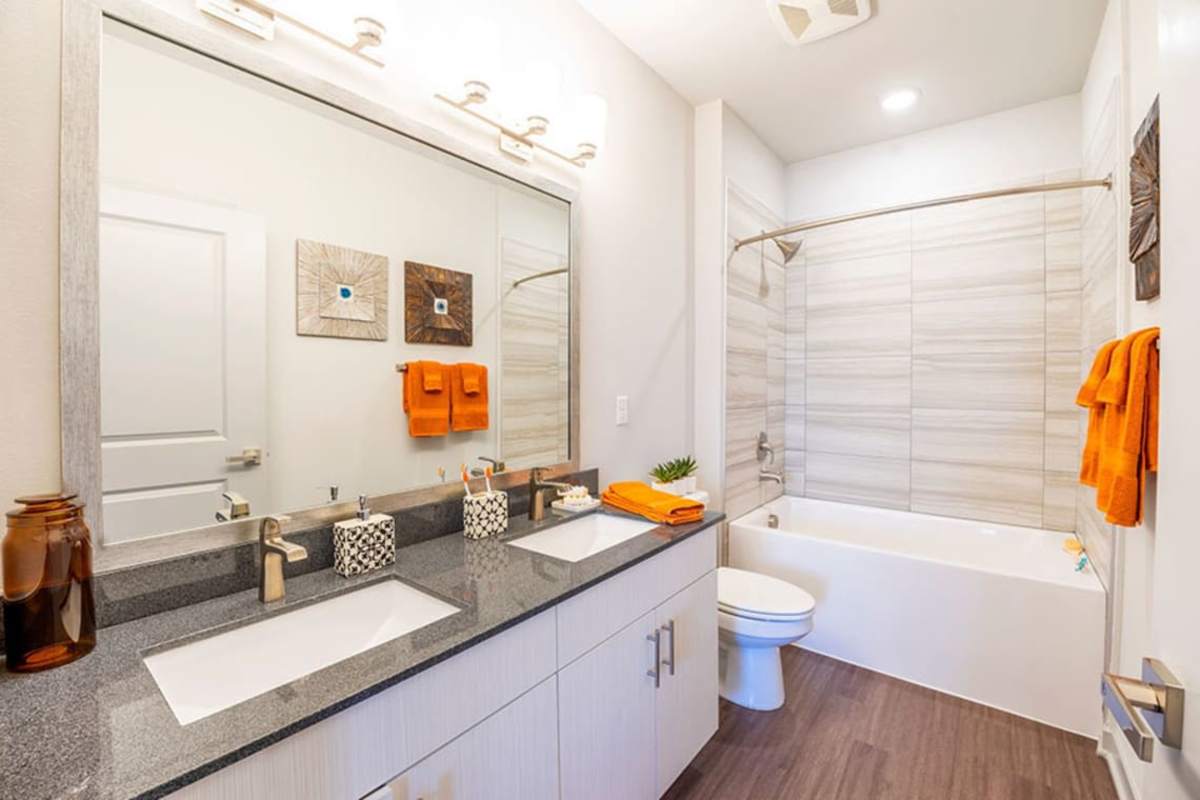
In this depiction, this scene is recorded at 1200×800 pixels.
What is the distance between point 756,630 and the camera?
197 centimetres

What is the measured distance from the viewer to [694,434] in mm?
2709

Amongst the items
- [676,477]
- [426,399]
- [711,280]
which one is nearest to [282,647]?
[426,399]

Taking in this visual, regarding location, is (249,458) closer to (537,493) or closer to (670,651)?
(537,493)

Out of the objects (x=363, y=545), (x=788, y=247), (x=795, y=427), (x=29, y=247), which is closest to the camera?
(x=29, y=247)

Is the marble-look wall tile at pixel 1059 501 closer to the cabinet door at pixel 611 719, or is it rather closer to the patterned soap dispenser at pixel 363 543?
the cabinet door at pixel 611 719

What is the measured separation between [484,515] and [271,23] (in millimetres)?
1283

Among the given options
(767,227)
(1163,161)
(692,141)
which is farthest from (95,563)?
(767,227)

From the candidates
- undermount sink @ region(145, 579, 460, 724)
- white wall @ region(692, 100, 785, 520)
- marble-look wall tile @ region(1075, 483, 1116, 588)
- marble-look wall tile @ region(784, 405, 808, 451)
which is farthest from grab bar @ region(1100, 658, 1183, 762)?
marble-look wall tile @ region(784, 405, 808, 451)

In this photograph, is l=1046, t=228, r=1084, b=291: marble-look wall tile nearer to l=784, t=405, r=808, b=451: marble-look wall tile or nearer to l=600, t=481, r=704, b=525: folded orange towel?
l=784, t=405, r=808, b=451: marble-look wall tile

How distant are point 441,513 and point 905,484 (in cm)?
269

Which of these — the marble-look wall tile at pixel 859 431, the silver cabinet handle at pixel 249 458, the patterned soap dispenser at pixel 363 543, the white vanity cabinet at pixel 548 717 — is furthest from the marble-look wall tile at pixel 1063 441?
the silver cabinet handle at pixel 249 458

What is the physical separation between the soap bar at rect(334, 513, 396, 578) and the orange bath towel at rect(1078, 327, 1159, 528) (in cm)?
198

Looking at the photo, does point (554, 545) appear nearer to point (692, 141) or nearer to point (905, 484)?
point (692, 141)

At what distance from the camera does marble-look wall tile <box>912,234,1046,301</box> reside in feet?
8.80
